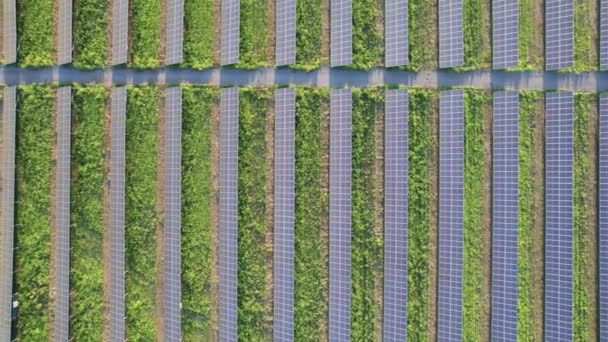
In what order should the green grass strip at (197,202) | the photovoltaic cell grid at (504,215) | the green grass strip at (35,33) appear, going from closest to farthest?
the photovoltaic cell grid at (504,215)
the green grass strip at (197,202)
the green grass strip at (35,33)

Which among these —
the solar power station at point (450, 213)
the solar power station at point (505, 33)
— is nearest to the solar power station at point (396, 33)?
the solar power station at point (450, 213)

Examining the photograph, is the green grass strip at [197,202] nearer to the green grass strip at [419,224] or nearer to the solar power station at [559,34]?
the green grass strip at [419,224]

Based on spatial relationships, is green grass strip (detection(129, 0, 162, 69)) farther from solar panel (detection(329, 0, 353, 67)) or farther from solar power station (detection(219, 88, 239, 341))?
solar panel (detection(329, 0, 353, 67))

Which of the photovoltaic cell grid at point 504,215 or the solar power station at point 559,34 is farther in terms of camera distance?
the photovoltaic cell grid at point 504,215

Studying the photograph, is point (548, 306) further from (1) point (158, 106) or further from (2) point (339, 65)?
(1) point (158, 106)

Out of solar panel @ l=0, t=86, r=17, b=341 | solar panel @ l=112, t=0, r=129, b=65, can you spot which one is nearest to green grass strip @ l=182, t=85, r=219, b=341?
solar panel @ l=112, t=0, r=129, b=65

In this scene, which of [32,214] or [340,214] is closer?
[340,214]

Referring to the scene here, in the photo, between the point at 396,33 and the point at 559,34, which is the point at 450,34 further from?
the point at 559,34

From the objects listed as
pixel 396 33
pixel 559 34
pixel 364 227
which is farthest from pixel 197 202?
pixel 559 34
